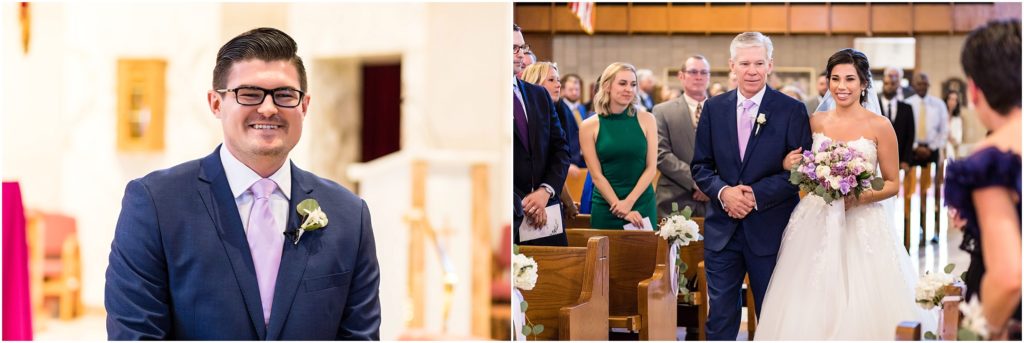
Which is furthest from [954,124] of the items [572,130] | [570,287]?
[570,287]

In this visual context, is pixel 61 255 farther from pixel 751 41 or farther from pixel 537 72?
pixel 751 41

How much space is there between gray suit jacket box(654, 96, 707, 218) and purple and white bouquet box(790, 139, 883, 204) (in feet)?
4.07

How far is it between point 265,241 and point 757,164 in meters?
2.18

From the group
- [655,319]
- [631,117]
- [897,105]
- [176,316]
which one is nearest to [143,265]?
[176,316]

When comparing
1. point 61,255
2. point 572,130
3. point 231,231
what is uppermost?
point 572,130

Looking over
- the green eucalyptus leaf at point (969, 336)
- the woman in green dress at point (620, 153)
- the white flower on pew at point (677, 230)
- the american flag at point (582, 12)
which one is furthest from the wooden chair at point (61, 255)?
the green eucalyptus leaf at point (969, 336)

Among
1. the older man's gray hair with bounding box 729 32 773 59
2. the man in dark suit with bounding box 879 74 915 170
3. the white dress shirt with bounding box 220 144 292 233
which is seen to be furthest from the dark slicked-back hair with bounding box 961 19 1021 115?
the man in dark suit with bounding box 879 74 915 170

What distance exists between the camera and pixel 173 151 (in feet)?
16.4

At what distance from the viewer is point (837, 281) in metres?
4.54

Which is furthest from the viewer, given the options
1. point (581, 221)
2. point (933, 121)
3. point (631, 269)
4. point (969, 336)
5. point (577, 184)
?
point (933, 121)

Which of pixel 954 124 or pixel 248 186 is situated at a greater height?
pixel 954 124

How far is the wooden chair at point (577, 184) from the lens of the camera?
19.5 feet

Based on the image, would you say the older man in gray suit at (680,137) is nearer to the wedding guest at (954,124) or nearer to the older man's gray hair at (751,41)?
the older man's gray hair at (751,41)

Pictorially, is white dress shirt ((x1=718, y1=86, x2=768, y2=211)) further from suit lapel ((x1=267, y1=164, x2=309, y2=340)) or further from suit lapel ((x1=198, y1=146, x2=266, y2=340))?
Answer: suit lapel ((x1=198, y1=146, x2=266, y2=340))
